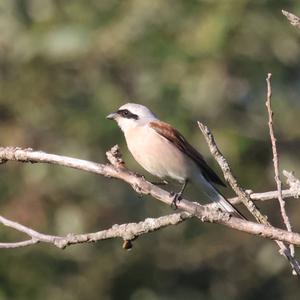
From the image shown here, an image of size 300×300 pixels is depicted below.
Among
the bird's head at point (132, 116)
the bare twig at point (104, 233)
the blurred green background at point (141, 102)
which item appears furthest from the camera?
the blurred green background at point (141, 102)

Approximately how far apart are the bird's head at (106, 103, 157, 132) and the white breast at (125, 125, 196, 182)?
0.23m

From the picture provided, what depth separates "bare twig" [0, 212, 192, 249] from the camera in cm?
380

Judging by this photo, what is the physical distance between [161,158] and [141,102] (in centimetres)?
305

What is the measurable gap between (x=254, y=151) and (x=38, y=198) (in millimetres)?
2043

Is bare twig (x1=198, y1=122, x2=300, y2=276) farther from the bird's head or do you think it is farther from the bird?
the bird's head

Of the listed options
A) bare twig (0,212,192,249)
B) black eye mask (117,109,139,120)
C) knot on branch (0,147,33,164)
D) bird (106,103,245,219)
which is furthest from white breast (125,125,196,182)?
bare twig (0,212,192,249)

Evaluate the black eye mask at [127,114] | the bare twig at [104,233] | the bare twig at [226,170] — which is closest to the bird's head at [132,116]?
the black eye mask at [127,114]

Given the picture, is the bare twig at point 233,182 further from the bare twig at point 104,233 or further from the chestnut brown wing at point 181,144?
the chestnut brown wing at point 181,144

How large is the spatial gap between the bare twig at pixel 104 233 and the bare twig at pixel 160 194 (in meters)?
0.11

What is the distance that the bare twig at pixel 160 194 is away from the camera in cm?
339

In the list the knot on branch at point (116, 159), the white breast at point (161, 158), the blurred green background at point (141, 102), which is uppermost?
the blurred green background at point (141, 102)

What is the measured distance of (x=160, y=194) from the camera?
3.69 m

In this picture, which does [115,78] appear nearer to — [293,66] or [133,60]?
[133,60]

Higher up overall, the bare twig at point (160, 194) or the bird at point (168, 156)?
the bird at point (168, 156)
